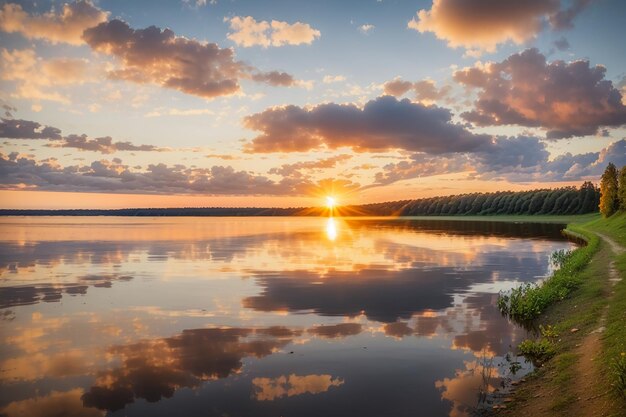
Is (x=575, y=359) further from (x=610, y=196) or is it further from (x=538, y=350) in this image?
(x=610, y=196)

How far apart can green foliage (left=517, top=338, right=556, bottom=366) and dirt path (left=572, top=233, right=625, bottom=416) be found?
93 centimetres

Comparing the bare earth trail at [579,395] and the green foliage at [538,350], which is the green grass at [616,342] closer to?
the bare earth trail at [579,395]

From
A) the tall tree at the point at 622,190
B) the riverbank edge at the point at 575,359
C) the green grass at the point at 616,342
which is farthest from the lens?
the tall tree at the point at 622,190

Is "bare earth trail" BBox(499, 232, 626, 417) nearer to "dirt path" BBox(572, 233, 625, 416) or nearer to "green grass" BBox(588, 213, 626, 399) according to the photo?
"dirt path" BBox(572, 233, 625, 416)

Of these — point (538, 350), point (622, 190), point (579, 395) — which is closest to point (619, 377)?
point (579, 395)

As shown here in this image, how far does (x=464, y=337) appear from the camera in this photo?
2005 centimetres

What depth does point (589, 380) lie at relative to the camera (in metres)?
13.4

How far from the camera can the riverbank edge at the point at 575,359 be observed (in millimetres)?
12188

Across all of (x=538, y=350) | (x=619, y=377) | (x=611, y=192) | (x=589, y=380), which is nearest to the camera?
(x=619, y=377)

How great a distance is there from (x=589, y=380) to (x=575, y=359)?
246 centimetres

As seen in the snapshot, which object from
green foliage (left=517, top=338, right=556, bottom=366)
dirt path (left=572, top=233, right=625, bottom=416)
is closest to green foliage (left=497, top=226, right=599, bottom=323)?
dirt path (left=572, top=233, right=625, bottom=416)

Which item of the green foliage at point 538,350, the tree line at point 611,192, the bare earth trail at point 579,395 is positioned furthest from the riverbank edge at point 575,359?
the tree line at point 611,192

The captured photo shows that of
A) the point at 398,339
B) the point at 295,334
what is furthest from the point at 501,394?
the point at 295,334

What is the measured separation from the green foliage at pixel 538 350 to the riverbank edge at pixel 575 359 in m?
0.30
